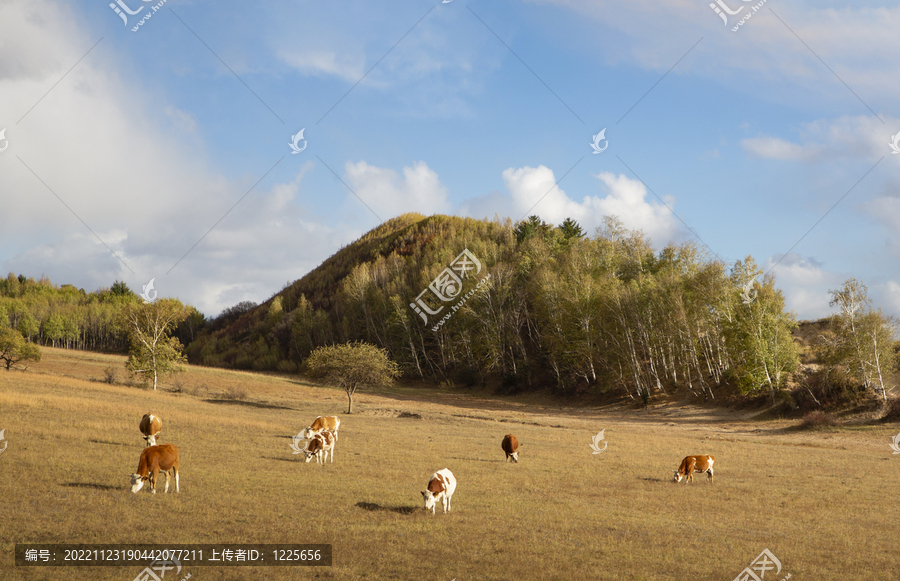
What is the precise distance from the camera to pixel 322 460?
22.6m

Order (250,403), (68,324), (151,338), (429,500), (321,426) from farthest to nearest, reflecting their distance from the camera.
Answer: (68,324), (151,338), (250,403), (321,426), (429,500)

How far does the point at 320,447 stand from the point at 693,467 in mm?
14622

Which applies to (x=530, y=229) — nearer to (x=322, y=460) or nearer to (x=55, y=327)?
(x=322, y=460)

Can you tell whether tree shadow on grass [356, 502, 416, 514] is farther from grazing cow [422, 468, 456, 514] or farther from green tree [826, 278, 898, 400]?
green tree [826, 278, 898, 400]

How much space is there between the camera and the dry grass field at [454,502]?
11.5m

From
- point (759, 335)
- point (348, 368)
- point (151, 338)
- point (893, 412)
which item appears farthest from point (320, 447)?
point (759, 335)

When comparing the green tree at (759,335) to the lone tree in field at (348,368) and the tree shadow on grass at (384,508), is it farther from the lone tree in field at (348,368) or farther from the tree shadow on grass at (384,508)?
the tree shadow on grass at (384,508)

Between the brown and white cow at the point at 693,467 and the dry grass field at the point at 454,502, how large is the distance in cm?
62

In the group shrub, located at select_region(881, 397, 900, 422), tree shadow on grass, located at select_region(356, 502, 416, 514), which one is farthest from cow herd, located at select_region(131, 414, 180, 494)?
shrub, located at select_region(881, 397, 900, 422)

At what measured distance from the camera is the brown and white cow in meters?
21.4

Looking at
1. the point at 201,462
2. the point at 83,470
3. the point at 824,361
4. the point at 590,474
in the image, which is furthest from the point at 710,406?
the point at 83,470

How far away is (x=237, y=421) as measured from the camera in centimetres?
3325

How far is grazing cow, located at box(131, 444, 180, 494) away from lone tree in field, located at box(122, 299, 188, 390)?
41.3m

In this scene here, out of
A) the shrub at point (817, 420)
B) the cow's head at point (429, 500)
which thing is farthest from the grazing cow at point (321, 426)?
the shrub at point (817, 420)
